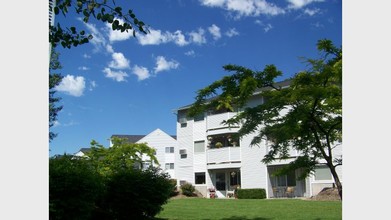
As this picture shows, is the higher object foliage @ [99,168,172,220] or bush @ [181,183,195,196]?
foliage @ [99,168,172,220]

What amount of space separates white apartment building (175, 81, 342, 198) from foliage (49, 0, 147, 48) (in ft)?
Answer: 42.5

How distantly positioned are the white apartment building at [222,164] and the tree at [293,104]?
11618 millimetres

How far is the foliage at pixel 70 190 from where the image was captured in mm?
4059

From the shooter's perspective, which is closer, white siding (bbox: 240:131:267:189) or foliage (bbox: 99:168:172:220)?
foliage (bbox: 99:168:172:220)

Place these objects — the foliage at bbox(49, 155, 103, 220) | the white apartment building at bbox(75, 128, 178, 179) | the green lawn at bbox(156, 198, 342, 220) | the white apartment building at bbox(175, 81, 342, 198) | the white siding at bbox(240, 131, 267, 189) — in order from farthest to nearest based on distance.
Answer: the white apartment building at bbox(75, 128, 178, 179) → the white siding at bbox(240, 131, 267, 189) → the white apartment building at bbox(175, 81, 342, 198) → the green lawn at bbox(156, 198, 342, 220) → the foliage at bbox(49, 155, 103, 220)

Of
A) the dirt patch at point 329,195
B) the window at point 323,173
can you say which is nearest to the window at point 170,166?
the window at point 323,173

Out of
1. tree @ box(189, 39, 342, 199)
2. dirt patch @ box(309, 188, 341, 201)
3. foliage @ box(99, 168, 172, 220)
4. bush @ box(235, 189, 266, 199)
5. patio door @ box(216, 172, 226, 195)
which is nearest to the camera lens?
tree @ box(189, 39, 342, 199)

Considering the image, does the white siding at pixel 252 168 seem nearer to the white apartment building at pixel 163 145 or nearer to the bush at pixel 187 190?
the bush at pixel 187 190

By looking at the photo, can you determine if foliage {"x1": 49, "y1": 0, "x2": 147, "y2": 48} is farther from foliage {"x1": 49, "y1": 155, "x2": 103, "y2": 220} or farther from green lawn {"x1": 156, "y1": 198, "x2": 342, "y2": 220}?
green lawn {"x1": 156, "y1": 198, "x2": 342, "y2": 220}

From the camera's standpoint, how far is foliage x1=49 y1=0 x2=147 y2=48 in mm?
2309

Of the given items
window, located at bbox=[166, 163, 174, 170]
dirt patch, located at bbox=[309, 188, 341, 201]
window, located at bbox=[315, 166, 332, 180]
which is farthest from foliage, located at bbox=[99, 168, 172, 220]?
window, located at bbox=[166, 163, 174, 170]

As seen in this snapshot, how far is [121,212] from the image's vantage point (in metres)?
5.80
